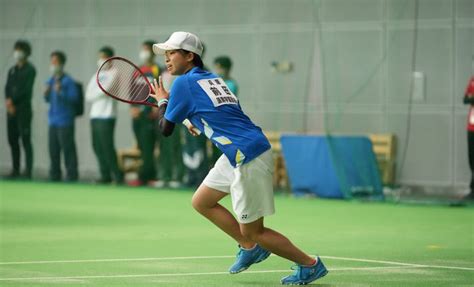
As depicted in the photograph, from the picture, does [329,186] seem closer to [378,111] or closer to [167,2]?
[378,111]

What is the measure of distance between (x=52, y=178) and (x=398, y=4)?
23.9ft

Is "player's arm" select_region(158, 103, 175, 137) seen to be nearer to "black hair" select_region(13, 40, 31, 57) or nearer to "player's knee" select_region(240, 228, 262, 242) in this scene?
"player's knee" select_region(240, 228, 262, 242)

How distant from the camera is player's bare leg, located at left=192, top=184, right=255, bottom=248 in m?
9.86

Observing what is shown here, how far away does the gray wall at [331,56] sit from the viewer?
1950cm

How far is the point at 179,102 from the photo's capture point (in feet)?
31.5

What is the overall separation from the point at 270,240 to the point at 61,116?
535 inches

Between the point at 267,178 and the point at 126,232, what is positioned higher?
the point at 267,178

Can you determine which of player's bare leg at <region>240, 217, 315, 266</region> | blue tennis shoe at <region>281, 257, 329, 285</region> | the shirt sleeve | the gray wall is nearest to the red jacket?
the gray wall

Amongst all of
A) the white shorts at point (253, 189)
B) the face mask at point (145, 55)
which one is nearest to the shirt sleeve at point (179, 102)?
the white shorts at point (253, 189)

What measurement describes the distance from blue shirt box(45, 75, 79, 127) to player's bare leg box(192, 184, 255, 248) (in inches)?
507

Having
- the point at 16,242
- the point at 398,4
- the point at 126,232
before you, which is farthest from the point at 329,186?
the point at 16,242

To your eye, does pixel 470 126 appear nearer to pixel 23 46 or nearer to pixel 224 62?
pixel 224 62

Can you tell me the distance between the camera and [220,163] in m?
9.86

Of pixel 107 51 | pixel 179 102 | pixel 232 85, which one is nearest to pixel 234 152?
pixel 179 102
